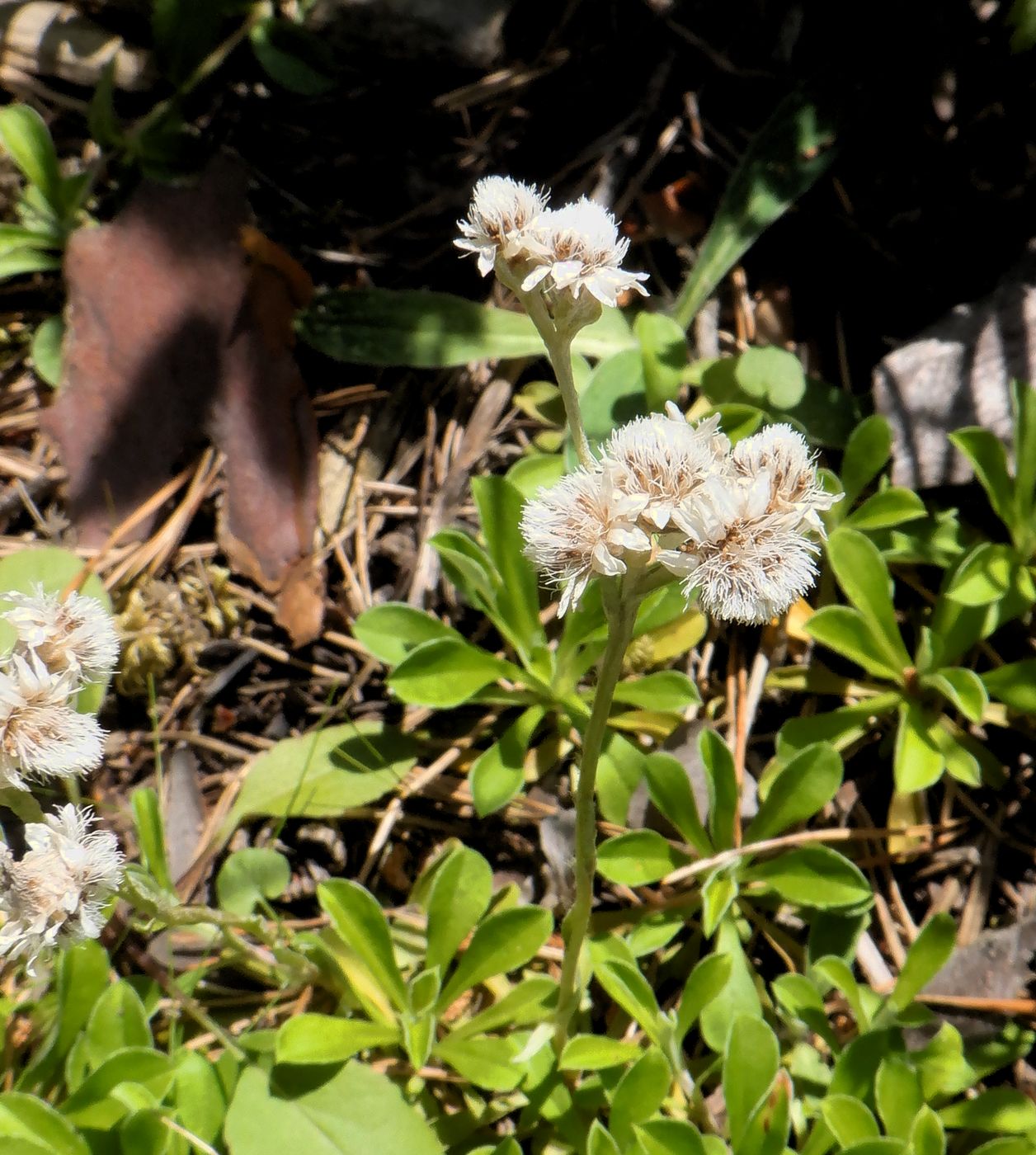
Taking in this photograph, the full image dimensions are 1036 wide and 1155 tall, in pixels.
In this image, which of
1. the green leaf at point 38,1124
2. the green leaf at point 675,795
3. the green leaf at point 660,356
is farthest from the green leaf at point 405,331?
the green leaf at point 38,1124

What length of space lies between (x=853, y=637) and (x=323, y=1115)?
1.48 meters

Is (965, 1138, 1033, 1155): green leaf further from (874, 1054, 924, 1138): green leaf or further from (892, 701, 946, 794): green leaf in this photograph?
(892, 701, 946, 794): green leaf

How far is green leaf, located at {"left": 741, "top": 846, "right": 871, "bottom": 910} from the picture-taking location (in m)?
2.17

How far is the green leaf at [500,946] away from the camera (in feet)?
7.01

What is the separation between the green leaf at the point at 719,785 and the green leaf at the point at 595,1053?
0.49 meters

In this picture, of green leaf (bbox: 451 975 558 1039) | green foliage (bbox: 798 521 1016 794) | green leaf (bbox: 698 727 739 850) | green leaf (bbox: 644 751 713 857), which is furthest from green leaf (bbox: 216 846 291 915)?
green foliage (bbox: 798 521 1016 794)

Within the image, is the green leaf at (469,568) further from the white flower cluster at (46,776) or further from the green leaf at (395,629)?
the white flower cluster at (46,776)

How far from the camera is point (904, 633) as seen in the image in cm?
268

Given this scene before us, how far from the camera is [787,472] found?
1.34 metres

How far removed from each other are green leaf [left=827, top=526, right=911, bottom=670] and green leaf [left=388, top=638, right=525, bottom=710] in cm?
76

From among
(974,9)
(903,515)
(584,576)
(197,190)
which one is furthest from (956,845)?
(197,190)

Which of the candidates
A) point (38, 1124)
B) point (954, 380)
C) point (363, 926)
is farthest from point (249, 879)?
point (954, 380)

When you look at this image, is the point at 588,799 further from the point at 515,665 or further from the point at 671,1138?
the point at 515,665

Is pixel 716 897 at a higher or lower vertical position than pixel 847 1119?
higher
